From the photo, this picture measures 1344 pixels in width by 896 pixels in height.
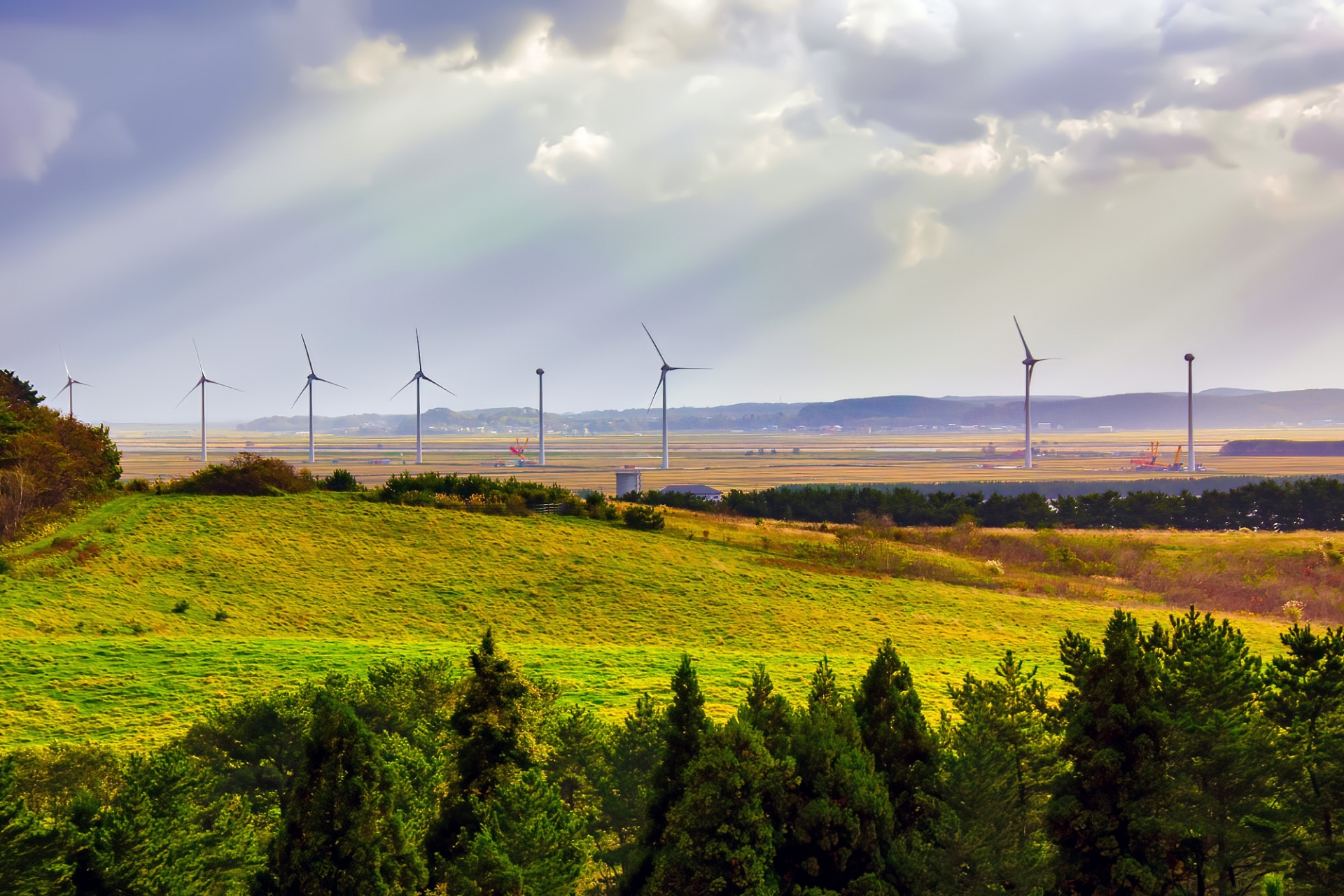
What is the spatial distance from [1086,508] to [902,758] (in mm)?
69289

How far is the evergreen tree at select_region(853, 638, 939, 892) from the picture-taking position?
38.2ft

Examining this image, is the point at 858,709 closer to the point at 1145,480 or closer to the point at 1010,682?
the point at 1010,682

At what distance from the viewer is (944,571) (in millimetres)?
45125

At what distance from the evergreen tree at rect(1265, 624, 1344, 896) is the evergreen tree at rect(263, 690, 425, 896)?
11053mm

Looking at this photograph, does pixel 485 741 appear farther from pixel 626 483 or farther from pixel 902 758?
pixel 626 483

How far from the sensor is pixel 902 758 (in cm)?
1262

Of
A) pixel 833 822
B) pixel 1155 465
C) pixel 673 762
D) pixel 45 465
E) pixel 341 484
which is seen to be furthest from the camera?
pixel 1155 465

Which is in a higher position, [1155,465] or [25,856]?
[25,856]

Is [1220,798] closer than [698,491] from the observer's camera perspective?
Yes

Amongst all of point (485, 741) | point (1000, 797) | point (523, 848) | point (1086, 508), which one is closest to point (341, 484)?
point (485, 741)

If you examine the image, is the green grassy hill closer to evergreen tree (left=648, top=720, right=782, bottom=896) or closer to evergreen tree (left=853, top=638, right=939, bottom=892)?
evergreen tree (left=853, top=638, right=939, bottom=892)

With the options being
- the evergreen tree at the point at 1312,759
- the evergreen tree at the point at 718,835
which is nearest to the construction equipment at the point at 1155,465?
the evergreen tree at the point at 1312,759

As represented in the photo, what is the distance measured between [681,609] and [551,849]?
2435cm

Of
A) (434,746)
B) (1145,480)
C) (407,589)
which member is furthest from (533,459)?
(434,746)
